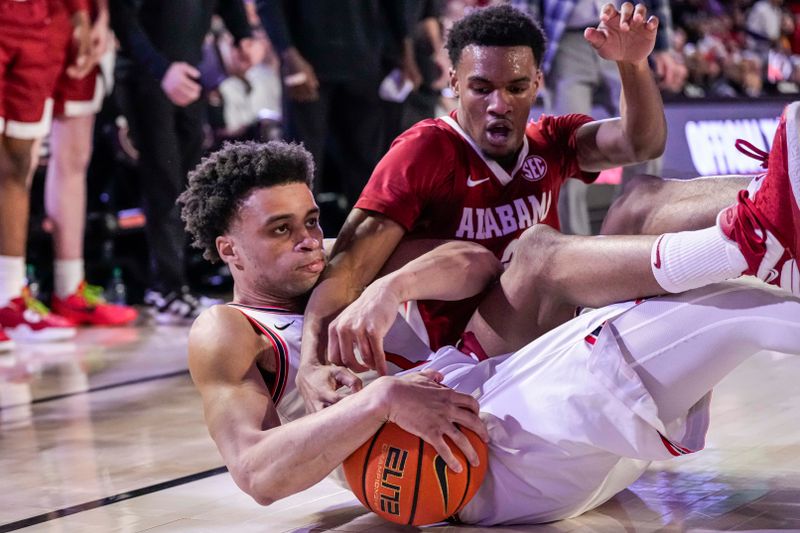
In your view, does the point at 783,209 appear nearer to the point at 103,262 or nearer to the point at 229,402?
the point at 229,402

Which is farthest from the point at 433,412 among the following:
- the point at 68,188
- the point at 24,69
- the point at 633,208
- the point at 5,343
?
the point at 68,188

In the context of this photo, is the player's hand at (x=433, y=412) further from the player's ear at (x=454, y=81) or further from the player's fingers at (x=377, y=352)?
the player's ear at (x=454, y=81)

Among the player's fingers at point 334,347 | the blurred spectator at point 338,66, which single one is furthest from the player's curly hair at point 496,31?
the blurred spectator at point 338,66

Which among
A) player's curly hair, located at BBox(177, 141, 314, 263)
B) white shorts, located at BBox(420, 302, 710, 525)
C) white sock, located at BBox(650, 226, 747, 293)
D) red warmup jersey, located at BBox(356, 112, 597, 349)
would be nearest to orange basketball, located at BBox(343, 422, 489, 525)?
white shorts, located at BBox(420, 302, 710, 525)

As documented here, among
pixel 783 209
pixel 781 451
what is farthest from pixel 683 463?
pixel 783 209

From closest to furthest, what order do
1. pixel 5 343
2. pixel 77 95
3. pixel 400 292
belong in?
pixel 400 292, pixel 5 343, pixel 77 95

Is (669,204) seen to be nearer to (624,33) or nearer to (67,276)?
(624,33)

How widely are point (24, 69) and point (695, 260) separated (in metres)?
4.42

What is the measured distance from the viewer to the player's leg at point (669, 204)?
2.84m

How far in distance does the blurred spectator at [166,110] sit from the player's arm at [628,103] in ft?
11.2

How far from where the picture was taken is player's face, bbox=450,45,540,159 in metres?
3.39

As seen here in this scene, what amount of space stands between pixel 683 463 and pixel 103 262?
5.03 metres

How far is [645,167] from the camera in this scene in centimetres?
727

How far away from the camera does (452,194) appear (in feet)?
11.1
